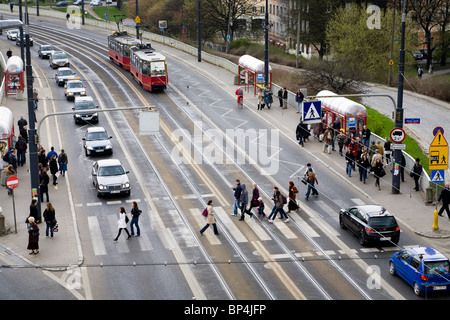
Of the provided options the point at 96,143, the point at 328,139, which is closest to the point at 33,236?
the point at 96,143

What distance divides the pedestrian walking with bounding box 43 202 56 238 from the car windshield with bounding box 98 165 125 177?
564 cm

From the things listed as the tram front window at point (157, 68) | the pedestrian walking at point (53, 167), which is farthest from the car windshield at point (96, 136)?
the tram front window at point (157, 68)

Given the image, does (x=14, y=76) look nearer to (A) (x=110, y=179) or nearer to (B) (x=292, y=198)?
(A) (x=110, y=179)

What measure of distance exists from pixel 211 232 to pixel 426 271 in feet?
32.2

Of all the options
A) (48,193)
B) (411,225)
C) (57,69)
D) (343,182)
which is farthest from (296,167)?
(57,69)

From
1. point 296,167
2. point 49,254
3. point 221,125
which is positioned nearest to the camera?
point 49,254

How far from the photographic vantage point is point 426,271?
77.2 ft

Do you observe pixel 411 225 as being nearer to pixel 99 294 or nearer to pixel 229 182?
pixel 229 182

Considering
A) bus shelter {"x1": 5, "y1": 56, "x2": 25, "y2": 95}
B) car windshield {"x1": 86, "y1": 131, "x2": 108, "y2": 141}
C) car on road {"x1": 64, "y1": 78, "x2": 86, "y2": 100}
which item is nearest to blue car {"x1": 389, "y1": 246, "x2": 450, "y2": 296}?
car windshield {"x1": 86, "y1": 131, "x2": 108, "y2": 141}

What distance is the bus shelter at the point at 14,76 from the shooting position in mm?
55219

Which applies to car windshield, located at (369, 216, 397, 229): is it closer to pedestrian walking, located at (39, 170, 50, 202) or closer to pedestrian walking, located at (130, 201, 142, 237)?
pedestrian walking, located at (130, 201, 142, 237)
